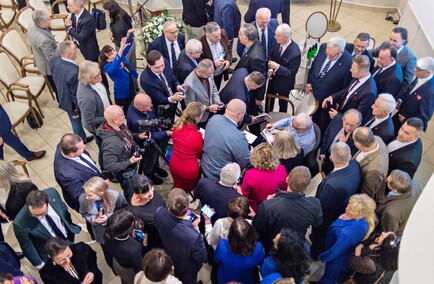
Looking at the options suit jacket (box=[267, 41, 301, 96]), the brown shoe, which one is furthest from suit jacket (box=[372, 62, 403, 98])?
the brown shoe

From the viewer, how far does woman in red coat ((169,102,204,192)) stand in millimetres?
3785

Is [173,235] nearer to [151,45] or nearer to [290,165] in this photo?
[290,165]

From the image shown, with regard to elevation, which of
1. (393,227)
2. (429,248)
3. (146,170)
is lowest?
(146,170)

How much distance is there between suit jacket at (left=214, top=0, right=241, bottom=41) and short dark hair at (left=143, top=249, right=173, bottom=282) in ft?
14.2

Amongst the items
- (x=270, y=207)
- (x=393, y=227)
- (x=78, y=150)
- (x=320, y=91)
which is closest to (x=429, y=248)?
(x=270, y=207)

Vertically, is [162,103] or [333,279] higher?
[162,103]

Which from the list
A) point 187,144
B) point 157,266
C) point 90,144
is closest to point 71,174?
point 187,144

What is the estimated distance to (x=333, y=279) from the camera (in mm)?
3564

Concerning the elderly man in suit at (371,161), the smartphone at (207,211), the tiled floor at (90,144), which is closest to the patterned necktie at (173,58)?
the tiled floor at (90,144)

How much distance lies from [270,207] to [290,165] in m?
0.97

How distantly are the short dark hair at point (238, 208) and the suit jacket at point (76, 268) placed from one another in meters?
1.27

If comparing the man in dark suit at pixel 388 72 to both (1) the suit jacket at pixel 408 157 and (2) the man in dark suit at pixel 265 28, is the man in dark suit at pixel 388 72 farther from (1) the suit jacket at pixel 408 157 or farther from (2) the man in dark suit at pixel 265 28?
(2) the man in dark suit at pixel 265 28

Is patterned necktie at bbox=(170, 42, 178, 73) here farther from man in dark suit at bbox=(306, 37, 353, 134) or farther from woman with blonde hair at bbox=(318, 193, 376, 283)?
woman with blonde hair at bbox=(318, 193, 376, 283)

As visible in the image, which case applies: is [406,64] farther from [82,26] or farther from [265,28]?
[82,26]
